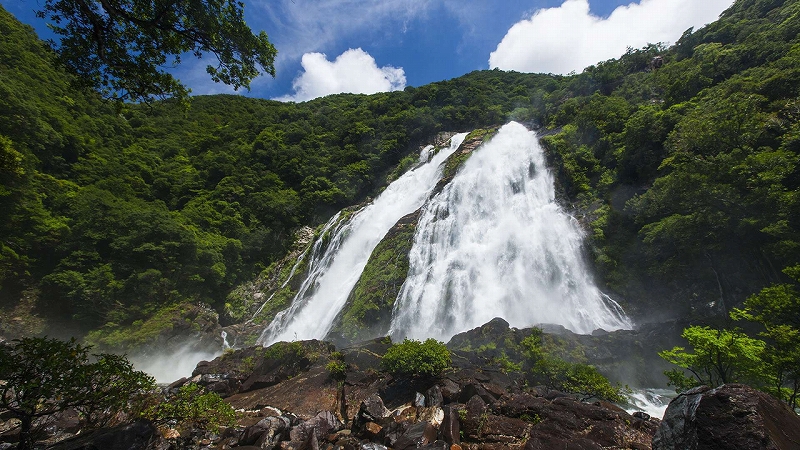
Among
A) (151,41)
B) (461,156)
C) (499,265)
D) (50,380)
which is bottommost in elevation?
(50,380)

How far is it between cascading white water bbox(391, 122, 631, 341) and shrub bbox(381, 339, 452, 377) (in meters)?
7.87

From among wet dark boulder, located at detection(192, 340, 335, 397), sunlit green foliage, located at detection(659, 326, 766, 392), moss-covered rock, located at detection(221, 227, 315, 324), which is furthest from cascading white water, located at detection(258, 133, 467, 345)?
sunlit green foliage, located at detection(659, 326, 766, 392)

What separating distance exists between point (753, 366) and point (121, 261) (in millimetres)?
28670

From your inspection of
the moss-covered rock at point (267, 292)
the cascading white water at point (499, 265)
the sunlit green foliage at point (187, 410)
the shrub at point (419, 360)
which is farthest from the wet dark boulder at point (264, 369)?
the moss-covered rock at point (267, 292)

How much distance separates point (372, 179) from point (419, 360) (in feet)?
101

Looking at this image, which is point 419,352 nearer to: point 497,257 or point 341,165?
point 497,257

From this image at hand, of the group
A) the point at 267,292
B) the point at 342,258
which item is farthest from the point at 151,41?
the point at 267,292

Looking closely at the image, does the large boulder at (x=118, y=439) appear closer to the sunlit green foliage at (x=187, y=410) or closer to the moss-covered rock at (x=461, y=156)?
the sunlit green foliage at (x=187, y=410)

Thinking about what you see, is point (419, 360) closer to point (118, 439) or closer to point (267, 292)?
point (118, 439)

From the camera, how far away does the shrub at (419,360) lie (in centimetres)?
867

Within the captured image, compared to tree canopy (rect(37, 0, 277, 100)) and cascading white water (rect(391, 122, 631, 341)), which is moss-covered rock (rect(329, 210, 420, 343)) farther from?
tree canopy (rect(37, 0, 277, 100))

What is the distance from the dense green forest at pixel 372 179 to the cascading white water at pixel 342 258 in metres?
5.98

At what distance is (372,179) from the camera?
3791 cm

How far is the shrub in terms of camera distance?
8672 mm
